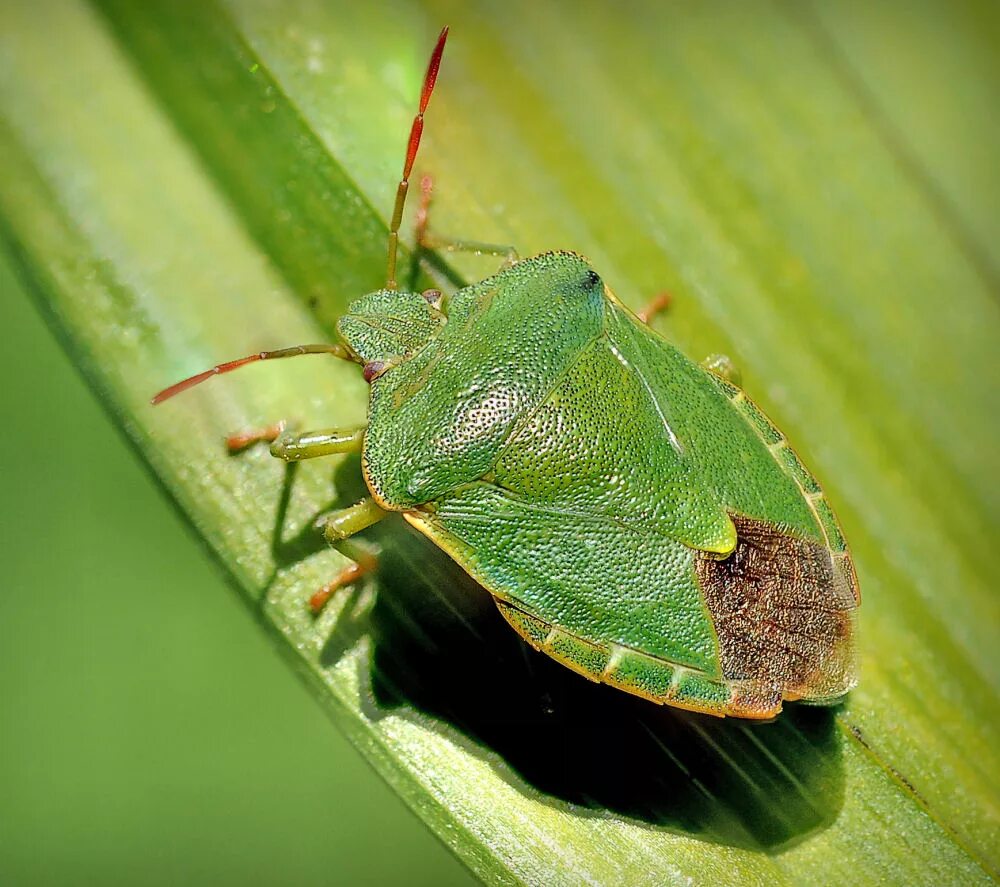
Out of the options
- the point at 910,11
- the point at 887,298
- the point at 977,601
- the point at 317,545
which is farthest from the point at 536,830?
the point at 910,11

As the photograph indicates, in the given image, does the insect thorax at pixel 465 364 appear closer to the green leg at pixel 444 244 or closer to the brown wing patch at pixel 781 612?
the green leg at pixel 444 244

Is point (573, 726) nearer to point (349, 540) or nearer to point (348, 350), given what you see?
point (349, 540)

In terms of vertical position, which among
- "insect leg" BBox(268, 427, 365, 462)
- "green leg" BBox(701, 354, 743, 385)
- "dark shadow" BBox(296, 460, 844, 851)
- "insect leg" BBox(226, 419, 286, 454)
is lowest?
"dark shadow" BBox(296, 460, 844, 851)

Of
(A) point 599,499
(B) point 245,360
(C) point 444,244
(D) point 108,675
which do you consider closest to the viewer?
(A) point 599,499

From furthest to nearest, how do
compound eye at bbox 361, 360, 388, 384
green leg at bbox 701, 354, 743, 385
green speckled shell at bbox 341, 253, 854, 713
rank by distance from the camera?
green leg at bbox 701, 354, 743, 385 < compound eye at bbox 361, 360, 388, 384 < green speckled shell at bbox 341, 253, 854, 713

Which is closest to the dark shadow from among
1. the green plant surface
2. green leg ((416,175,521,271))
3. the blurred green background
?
the green plant surface

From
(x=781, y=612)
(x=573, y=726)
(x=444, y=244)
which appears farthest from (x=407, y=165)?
(x=573, y=726)

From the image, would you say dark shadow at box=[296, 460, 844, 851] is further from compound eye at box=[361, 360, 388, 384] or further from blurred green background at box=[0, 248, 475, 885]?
blurred green background at box=[0, 248, 475, 885]

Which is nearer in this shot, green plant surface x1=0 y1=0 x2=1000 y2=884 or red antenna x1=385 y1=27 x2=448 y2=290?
red antenna x1=385 y1=27 x2=448 y2=290
